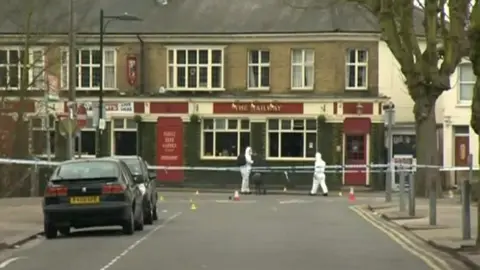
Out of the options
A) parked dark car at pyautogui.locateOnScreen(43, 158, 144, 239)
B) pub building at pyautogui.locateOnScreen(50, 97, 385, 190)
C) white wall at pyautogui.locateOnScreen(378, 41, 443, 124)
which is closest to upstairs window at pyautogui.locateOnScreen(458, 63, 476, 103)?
white wall at pyautogui.locateOnScreen(378, 41, 443, 124)

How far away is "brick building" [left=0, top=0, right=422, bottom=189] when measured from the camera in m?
49.0

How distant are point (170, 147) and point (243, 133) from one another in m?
3.57

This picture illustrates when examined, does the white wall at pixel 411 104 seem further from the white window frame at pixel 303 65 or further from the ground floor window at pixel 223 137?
the ground floor window at pixel 223 137

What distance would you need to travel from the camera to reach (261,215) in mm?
27906

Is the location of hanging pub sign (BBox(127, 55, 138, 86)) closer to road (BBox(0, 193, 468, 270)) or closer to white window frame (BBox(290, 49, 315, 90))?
white window frame (BBox(290, 49, 315, 90))

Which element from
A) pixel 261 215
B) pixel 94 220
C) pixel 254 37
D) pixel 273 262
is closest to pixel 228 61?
pixel 254 37

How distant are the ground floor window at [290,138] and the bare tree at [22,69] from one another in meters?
10.4

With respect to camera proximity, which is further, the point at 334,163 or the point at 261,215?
the point at 334,163

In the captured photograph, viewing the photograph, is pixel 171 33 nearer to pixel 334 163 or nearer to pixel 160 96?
pixel 160 96

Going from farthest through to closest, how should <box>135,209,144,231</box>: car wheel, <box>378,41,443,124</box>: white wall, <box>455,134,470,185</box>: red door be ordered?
1. <box>455,134,470,185</box>: red door
2. <box>378,41,443,124</box>: white wall
3. <box>135,209,144,231</box>: car wheel

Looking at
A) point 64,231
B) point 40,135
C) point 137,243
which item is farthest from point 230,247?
point 40,135

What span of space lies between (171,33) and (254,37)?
4.10 meters

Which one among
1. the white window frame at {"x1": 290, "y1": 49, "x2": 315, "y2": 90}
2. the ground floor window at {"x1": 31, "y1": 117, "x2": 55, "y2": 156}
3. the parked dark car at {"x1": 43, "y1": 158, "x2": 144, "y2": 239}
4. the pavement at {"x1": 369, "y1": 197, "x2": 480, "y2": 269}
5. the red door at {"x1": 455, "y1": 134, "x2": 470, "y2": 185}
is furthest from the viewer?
the red door at {"x1": 455, "y1": 134, "x2": 470, "y2": 185}

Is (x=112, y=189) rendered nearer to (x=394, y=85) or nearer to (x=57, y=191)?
(x=57, y=191)
